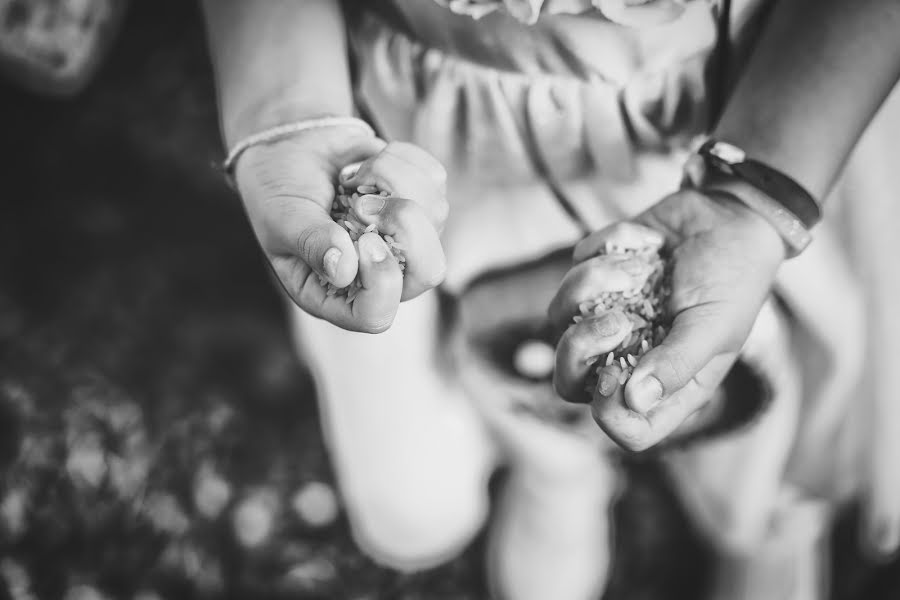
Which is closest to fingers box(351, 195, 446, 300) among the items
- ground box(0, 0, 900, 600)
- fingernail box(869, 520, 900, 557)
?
fingernail box(869, 520, 900, 557)

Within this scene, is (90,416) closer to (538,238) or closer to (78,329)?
(78,329)

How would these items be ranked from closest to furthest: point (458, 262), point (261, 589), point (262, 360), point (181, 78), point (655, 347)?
point (655, 347)
point (458, 262)
point (261, 589)
point (262, 360)
point (181, 78)

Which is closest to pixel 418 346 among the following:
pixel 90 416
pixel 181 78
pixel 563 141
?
pixel 563 141

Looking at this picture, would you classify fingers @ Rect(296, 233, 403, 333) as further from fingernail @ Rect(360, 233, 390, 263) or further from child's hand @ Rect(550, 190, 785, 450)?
child's hand @ Rect(550, 190, 785, 450)

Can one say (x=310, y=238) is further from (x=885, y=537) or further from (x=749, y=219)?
(x=885, y=537)

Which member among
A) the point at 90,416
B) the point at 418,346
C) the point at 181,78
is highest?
the point at 418,346

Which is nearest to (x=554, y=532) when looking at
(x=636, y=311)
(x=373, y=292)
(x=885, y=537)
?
(x=885, y=537)

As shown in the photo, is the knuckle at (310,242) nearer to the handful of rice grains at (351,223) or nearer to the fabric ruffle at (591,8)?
the handful of rice grains at (351,223)
